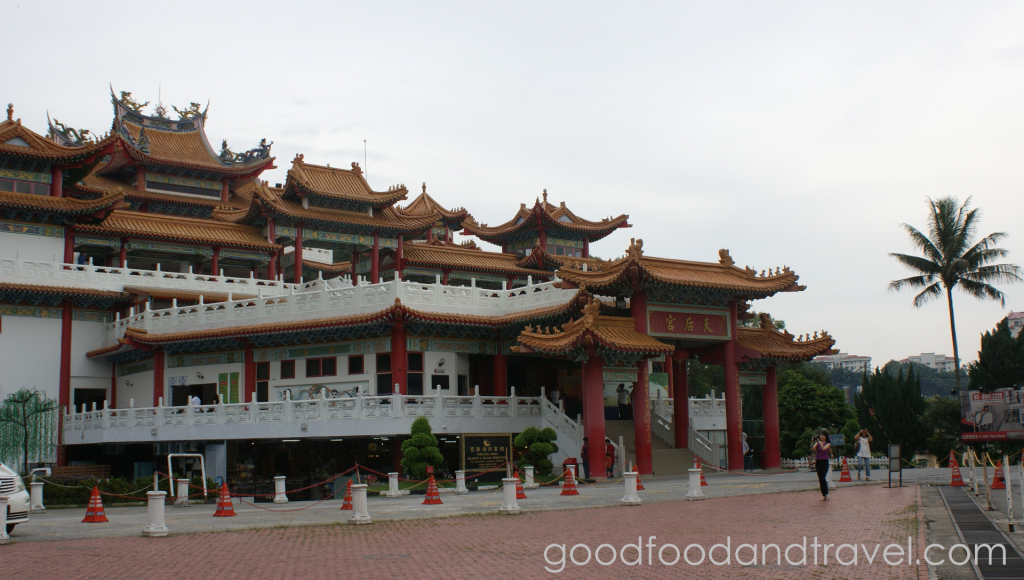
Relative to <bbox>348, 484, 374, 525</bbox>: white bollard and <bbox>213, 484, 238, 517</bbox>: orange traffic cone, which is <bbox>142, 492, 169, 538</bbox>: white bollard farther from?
<bbox>213, 484, 238, 517</bbox>: orange traffic cone

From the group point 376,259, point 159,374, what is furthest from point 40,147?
point 376,259

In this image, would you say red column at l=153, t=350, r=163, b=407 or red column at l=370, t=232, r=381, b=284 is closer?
red column at l=153, t=350, r=163, b=407

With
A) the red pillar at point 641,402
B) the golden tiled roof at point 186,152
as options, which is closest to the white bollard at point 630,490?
the red pillar at point 641,402

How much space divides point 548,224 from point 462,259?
527 cm

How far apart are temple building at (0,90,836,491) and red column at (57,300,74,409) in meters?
0.08

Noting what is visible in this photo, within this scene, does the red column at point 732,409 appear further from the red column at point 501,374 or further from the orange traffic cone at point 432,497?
the orange traffic cone at point 432,497

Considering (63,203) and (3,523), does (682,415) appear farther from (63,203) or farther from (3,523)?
(63,203)

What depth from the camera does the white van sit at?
17.2 metres

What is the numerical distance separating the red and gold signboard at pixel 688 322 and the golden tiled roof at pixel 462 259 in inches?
764

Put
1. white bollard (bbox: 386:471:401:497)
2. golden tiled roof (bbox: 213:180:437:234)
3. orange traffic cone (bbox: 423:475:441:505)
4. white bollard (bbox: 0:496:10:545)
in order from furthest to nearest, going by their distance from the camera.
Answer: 1. golden tiled roof (bbox: 213:180:437:234)
2. white bollard (bbox: 386:471:401:497)
3. orange traffic cone (bbox: 423:475:441:505)
4. white bollard (bbox: 0:496:10:545)

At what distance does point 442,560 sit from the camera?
43.3ft

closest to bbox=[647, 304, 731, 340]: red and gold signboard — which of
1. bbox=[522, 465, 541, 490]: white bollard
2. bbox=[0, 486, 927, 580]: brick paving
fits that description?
bbox=[522, 465, 541, 490]: white bollard

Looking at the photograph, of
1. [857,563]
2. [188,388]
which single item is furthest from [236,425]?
[857,563]

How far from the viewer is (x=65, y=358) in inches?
1563
